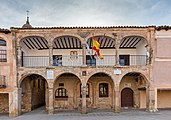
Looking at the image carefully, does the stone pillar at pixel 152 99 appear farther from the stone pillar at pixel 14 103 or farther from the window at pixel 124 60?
the stone pillar at pixel 14 103

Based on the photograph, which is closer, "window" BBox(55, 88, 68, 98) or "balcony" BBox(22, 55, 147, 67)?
"window" BBox(55, 88, 68, 98)

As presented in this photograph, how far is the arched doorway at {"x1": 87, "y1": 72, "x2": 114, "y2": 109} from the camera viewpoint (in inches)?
861

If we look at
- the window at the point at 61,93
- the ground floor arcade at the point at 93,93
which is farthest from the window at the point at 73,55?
the window at the point at 61,93

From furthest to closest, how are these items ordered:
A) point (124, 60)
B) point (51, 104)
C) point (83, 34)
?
point (124, 60), point (83, 34), point (51, 104)

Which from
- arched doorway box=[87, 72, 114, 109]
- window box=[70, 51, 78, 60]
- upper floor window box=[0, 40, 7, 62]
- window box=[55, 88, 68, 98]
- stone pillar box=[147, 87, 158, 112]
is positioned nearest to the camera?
stone pillar box=[147, 87, 158, 112]

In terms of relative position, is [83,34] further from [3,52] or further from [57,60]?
[3,52]

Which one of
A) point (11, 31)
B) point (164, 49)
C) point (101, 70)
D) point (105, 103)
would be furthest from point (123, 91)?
point (11, 31)

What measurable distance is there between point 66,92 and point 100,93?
3684mm

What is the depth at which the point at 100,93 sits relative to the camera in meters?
22.2

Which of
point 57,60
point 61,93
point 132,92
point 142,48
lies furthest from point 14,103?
point 142,48

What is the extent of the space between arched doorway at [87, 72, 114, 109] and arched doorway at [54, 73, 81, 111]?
1.49 metres

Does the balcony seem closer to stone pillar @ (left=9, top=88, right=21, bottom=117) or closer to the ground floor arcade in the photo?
the ground floor arcade

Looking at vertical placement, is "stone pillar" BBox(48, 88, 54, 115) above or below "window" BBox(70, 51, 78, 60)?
below

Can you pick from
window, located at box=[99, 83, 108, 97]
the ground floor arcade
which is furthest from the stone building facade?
window, located at box=[99, 83, 108, 97]
